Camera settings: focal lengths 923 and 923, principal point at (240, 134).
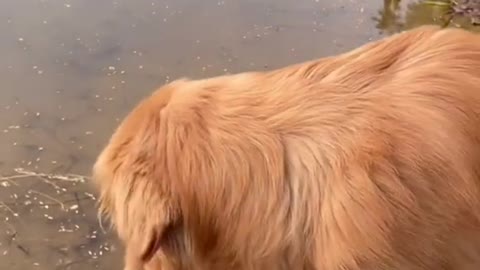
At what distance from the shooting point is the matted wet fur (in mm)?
2131

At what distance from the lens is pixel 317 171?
7.11 feet

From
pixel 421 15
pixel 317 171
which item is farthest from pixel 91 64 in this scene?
pixel 317 171

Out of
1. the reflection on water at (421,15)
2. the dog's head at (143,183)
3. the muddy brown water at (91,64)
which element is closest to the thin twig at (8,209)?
the muddy brown water at (91,64)

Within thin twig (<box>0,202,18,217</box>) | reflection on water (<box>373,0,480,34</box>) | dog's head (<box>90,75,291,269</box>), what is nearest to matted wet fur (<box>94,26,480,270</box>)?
dog's head (<box>90,75,291,269</box>)

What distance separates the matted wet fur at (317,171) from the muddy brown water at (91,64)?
3.76 ft

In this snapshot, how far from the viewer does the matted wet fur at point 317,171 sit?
2.13 meters

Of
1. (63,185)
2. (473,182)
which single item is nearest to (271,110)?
(473,182)

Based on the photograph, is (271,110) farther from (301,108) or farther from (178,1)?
(178,1)

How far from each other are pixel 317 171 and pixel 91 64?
2.07 metres

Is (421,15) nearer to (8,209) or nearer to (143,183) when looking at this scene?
(8,209)

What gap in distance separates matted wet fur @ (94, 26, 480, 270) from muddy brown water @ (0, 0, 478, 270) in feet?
3.76

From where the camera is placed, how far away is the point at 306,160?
85.4 inches

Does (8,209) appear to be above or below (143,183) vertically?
below

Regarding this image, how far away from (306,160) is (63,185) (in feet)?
5.09
